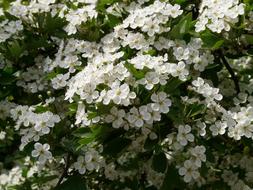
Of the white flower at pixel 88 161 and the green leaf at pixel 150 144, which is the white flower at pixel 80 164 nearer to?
the white flower at pixel 88 161

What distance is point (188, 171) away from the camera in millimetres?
3053

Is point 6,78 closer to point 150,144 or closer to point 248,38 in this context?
point 150,144

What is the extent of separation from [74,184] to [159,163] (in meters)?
0.52

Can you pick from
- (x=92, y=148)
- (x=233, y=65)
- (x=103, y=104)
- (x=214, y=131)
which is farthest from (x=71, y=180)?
(x=233, y=65)

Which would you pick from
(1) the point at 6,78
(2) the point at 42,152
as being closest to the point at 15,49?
(1) the point at 6,78

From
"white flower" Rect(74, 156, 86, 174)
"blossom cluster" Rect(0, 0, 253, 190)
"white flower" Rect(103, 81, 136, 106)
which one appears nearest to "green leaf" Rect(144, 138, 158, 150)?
"blossom cluster" Rect(0, 0, 253, 190)

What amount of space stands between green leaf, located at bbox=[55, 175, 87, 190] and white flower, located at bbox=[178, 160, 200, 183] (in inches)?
22.9

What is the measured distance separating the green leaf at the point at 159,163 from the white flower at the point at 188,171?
10 centimetres

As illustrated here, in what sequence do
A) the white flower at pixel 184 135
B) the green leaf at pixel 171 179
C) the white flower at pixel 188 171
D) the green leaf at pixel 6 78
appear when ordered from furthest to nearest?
the green leaf at pixel 6 78, the green leaf at pixel 171 179, the white flower at pixel 188 171, the white flower at pixel 184 135

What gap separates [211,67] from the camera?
3.46 m

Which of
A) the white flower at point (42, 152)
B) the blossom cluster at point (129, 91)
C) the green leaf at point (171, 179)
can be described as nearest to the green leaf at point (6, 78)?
the blossom cluster at point (129, 91)

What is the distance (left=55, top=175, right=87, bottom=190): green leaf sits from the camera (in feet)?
10.5

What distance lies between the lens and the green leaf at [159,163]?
308cm

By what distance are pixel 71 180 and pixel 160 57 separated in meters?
0.90
